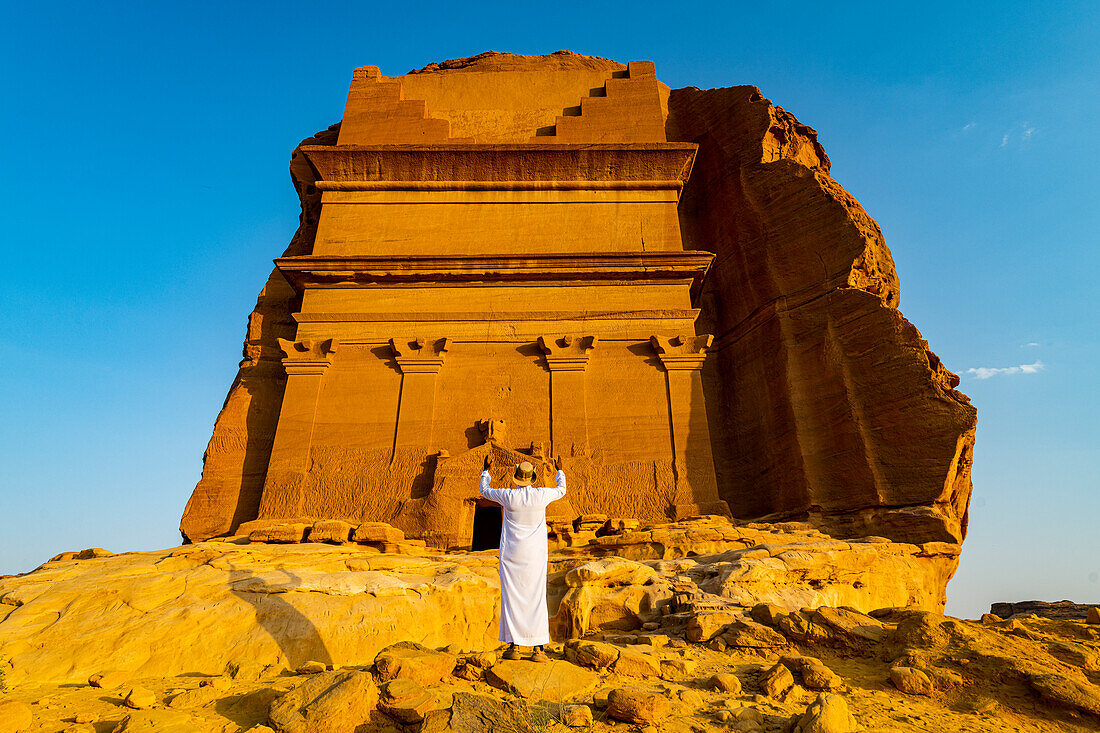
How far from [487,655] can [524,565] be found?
856mm

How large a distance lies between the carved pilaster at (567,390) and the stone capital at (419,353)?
2.07 meters

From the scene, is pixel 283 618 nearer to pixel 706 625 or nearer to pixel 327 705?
pixel 327 705

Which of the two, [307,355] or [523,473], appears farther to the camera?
[307,355]

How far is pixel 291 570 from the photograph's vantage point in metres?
6.20

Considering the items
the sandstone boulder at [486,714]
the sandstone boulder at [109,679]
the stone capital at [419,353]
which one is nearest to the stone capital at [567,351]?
the stone capital at [419,353]

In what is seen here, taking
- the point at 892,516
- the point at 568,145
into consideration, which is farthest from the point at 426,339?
the point at 892,516

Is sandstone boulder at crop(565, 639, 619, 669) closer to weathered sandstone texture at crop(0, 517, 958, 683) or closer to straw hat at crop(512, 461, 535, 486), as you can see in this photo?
straw hat at crop(512, 461, 535, 486)

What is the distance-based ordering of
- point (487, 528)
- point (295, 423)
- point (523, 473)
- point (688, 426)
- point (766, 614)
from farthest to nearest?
point (487, 528) → point (295, 423) → point (688, 426) → point (766, 614) → point (523, 473)

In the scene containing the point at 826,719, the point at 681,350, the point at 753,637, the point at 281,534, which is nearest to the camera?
the point at 826,719

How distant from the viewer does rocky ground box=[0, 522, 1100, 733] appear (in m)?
3.33

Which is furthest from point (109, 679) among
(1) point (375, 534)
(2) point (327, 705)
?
(1) point (375, 534)

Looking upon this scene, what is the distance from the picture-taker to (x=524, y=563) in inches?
193

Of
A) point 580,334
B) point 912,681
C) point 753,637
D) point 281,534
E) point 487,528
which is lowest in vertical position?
point 912,681

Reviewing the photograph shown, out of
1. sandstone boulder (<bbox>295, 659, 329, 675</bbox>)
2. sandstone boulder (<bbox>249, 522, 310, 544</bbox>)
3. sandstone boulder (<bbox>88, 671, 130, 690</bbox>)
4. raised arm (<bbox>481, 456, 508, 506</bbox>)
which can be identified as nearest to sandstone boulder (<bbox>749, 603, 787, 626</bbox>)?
raised arm (<bbox>481, 456, 508, 506</bbox>)
